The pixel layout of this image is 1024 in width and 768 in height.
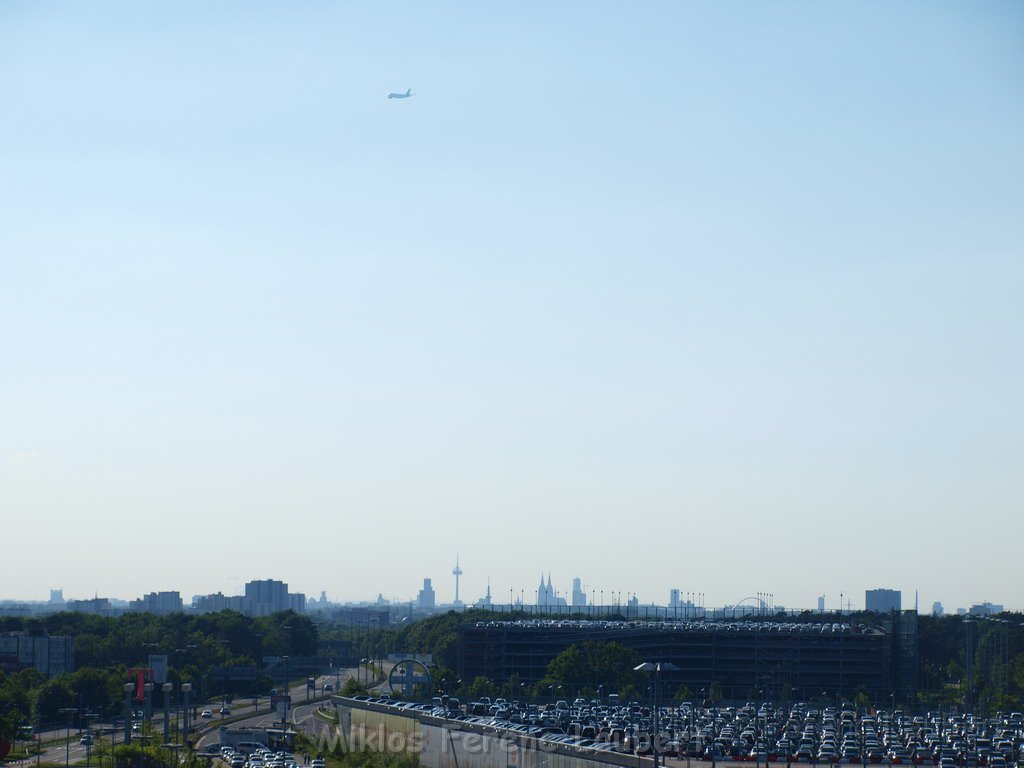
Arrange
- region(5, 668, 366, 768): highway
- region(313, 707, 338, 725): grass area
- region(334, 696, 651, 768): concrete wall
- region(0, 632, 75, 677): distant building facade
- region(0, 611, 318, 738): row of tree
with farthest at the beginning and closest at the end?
region(0, 632, 75, 677): distant building facade < region(0, 611, 318, 738): row of tree < region(313, 707, 338, 725): grass area < region(5, 668, 366, 768): highway < region(334, 696, 651, 768): concrete wall

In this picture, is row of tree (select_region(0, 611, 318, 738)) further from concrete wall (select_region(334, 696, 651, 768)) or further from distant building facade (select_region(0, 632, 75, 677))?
concrete wall (select_region(334, 696, 651, 768))

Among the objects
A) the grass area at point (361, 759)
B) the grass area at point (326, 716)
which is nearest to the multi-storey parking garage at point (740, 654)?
the grass area at point (326, 716)

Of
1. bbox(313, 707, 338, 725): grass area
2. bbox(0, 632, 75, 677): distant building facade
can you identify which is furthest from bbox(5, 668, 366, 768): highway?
bbox(0, 632, 75, 677): distant building facade

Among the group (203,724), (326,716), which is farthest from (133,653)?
(326,716)

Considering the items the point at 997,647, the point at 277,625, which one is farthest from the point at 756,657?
the point at 277,625

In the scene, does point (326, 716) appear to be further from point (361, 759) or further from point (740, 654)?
point (740, 654)

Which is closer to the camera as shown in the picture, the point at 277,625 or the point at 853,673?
the point at 853,673

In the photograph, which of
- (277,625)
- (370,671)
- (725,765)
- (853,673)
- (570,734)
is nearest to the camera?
(725,765)

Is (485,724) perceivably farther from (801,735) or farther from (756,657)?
(756,657)

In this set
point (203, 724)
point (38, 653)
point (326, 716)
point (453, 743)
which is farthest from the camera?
point (38, 653)
